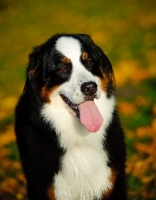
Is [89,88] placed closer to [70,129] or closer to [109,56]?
[70,129]

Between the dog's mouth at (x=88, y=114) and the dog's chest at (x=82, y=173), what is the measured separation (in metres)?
0.21

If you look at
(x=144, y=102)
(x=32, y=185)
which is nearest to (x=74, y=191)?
(x=32, y=185)

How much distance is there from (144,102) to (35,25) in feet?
28.8

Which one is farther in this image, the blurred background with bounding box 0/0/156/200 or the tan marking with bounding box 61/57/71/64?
the blurred background with bounding box 0/0/156/200

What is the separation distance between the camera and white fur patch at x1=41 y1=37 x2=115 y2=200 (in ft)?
15.5

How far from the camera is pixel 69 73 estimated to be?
4758 millimetres

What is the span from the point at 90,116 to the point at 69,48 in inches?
25.6

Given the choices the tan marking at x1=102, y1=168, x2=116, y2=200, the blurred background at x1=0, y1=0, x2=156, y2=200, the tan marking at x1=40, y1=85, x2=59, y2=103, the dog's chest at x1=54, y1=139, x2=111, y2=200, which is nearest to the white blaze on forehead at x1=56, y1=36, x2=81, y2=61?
the tan marking at x1=40, y1=85, x2=59, y2=103

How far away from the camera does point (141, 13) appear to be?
16078mm

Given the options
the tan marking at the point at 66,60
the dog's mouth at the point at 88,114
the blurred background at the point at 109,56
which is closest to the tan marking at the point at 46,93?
the dog's mouth at the point at 88,114

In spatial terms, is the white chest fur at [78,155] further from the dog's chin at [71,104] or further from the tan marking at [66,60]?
the tan marking at [66,60]

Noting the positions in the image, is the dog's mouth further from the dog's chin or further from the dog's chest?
the dog's chest

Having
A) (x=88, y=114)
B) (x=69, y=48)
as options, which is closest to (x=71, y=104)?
(x=88, y=114)

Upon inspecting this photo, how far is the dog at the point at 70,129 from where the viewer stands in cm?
471
